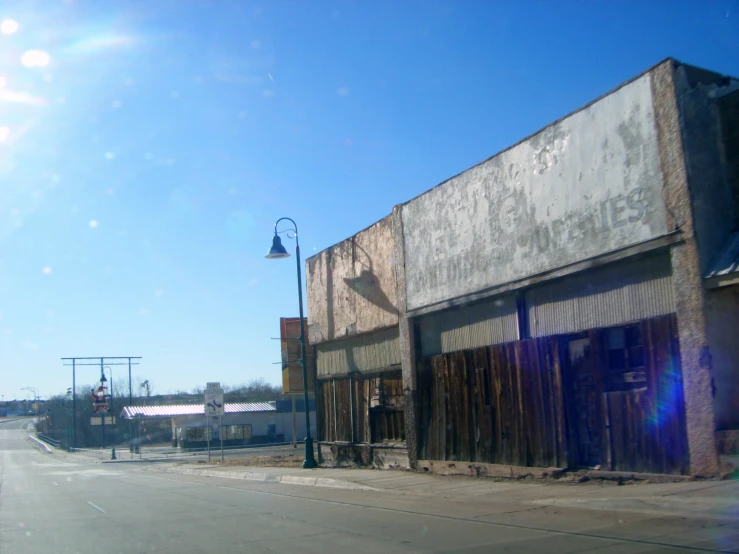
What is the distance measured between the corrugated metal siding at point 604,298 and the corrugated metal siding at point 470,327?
2.44ft

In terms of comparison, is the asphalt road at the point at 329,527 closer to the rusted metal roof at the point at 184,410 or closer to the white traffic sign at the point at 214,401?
the white traffic sign at the point at 214,401

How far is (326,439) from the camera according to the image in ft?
78.4

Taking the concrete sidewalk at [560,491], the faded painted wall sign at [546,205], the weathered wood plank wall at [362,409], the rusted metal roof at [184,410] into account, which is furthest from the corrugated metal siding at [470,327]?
the rusted metal roof at [184,410]

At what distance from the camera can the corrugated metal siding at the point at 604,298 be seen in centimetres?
1218

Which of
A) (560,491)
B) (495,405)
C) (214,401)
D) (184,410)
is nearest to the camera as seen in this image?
(560,491)

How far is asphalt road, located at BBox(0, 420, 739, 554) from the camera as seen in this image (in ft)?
28.6

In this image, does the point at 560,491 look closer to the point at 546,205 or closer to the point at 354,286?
the point at 546,205

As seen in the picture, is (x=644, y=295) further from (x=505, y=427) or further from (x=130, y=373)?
(x=130, y=373)

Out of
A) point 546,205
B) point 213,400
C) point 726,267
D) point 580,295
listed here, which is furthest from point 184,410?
point 726,267

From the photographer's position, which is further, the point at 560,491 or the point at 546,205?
the point at 546,205

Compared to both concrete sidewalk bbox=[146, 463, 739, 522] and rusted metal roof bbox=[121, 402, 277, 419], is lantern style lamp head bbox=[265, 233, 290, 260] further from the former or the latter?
rusted metal roof bbox=[121, 402, 277, 419]

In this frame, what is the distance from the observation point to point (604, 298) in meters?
13.2

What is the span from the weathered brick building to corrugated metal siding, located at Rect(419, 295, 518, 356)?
0.05 metres

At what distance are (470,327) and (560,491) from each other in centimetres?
504
